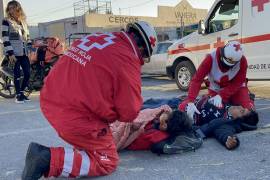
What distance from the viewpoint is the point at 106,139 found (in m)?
3.61

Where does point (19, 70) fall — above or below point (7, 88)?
above

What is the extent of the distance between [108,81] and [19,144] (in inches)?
82.4

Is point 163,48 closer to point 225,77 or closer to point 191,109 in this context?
point 225,77

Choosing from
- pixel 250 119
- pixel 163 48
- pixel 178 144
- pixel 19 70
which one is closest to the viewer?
pixel 178 144

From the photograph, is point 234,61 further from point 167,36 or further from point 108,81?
point 167,36

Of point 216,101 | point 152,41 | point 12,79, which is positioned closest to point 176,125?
point 152,41

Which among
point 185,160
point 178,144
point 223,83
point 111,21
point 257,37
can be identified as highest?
point 111,21

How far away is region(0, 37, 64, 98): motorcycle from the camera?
8.89 meters

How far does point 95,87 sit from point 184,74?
6541mm

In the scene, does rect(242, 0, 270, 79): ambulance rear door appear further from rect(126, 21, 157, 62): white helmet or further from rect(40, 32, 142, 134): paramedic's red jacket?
rect(40, 32, 142, 134): paramedic's red jacket

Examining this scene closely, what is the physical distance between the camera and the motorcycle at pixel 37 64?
29.2 ft

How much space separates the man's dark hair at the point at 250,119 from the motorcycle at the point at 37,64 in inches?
196

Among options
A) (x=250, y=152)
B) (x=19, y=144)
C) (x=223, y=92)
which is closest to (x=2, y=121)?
(x=19, y=144)

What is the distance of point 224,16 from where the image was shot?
8617 mm
